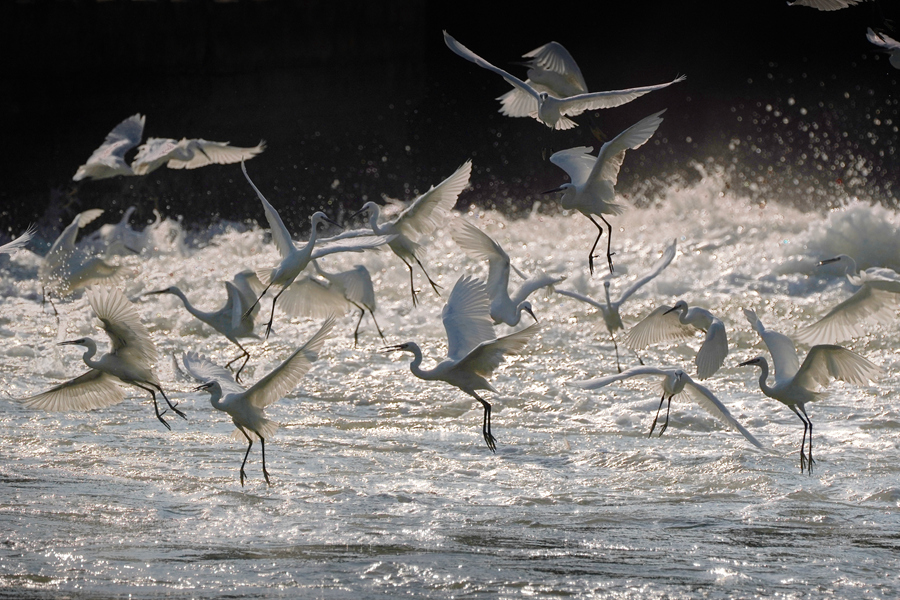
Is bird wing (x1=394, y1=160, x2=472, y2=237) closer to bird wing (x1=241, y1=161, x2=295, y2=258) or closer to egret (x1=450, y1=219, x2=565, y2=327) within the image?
egret (x1=450, y1=219, x2=565, y2=327)

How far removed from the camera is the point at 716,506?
5.05 metres

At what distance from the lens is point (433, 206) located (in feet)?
19.0

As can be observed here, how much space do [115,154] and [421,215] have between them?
2742mm

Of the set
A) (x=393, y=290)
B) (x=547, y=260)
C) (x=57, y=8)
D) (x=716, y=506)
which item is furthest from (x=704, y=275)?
(x=57, y=8)

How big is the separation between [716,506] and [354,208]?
39.1 feet

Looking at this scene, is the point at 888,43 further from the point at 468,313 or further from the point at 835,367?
the point at 468,313

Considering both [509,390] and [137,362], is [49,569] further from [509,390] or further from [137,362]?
[509,390]

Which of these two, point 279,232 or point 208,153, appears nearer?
point 279,232

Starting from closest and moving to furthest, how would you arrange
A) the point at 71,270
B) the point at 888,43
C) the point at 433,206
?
the point at 888,43 → the point at 433,206 → the point at 71,270

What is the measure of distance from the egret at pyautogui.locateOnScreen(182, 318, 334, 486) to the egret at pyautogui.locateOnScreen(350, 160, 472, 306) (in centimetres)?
117

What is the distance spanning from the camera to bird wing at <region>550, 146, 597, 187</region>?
5758mm

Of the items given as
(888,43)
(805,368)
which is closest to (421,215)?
(805,368)

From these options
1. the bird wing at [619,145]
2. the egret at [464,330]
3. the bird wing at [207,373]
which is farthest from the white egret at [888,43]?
the bird wing at [207,373]

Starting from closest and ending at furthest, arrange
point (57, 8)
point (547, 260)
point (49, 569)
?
point (49, 569), point (547, 260), point (57, 8)
